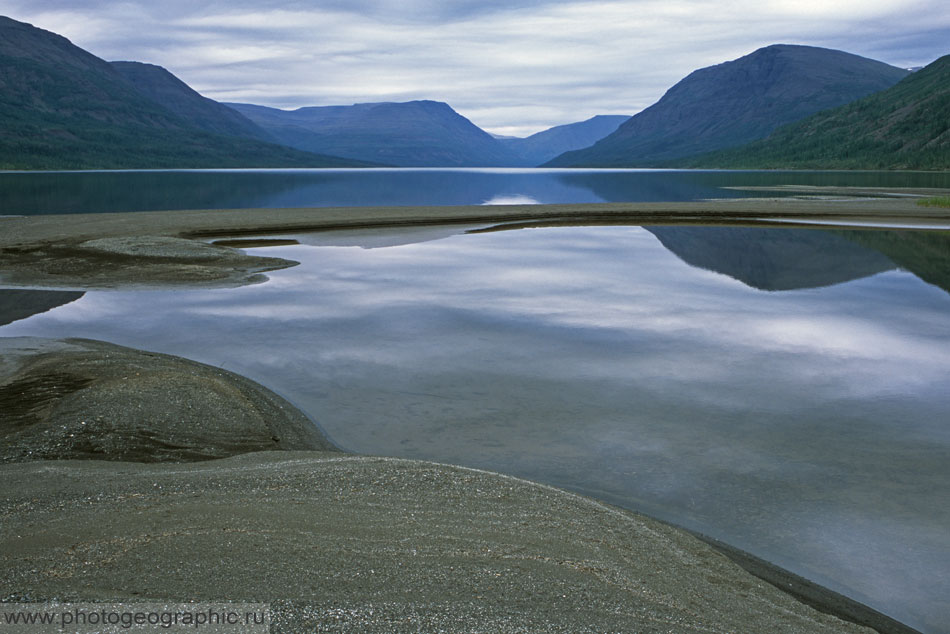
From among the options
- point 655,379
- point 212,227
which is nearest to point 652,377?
point 655,379

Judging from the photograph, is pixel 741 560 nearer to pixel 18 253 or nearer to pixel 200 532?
pixel 200 532

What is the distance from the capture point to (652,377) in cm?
1198

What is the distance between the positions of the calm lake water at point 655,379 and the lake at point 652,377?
1.4 inches

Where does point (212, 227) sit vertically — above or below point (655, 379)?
above

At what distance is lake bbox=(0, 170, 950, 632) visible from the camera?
7.26m

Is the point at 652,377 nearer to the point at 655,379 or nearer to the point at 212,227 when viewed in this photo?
the point at 655,379

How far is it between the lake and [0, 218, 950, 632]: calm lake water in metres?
0.04

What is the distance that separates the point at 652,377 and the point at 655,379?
11 cm

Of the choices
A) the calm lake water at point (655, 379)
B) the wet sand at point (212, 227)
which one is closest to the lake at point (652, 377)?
the calm lake water at point (655, 379)

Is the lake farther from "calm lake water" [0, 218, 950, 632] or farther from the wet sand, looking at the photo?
the wet sand

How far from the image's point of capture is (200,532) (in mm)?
5355

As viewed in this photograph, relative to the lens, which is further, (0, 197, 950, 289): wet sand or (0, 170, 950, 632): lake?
(0, 197, 950, 289): wet sand

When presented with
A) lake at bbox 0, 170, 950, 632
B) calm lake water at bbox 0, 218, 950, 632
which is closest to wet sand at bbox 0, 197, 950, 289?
lake at bbox 0, 170, 950, 632

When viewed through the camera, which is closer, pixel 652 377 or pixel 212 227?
pixel 652 377
